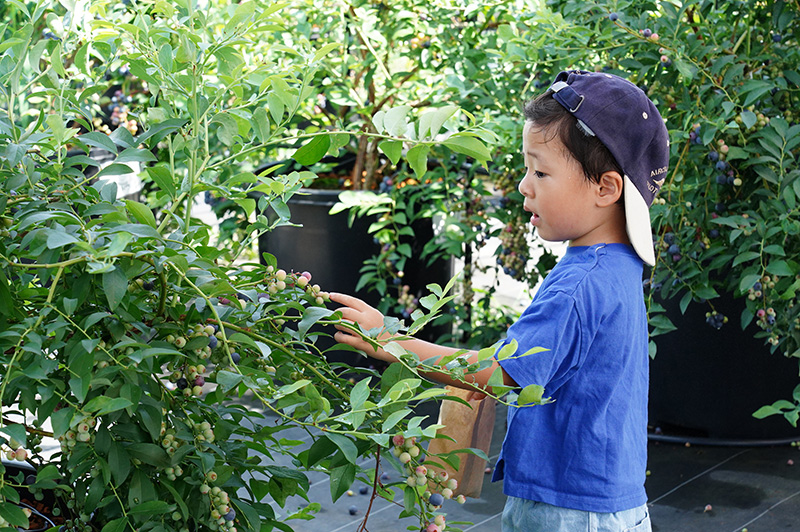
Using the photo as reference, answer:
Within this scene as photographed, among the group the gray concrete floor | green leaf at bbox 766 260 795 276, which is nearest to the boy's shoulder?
green leaf at bbox 766 260 795 276

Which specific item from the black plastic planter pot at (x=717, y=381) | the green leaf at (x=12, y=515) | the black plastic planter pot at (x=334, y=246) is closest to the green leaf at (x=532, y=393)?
the green leaf at (x=12, y=515)

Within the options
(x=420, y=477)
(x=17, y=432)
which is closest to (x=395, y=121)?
(x=420, y=477)

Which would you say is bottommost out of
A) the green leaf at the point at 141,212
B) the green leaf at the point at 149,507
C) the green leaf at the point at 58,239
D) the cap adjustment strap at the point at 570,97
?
the green leaf at the point at 149,507

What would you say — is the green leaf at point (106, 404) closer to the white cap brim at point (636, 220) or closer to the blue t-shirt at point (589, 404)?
the blue t-shirt at point (589, 404)

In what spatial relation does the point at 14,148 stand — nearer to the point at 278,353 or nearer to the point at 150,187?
the point at 278,353

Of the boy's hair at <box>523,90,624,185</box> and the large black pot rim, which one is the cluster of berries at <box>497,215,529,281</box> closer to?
the large black pot rim

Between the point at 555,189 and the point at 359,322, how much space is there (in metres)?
0.36

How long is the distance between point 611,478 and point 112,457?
2.23ft

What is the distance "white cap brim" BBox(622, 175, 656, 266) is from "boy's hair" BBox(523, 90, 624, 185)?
0.03 metres

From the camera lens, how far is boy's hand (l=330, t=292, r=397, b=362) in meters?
0.97

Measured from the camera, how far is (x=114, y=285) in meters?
0.77

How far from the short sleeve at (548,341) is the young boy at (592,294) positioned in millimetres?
16

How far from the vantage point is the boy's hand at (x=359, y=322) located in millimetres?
966

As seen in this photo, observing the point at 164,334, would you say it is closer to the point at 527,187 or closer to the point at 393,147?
the point at 393,147
